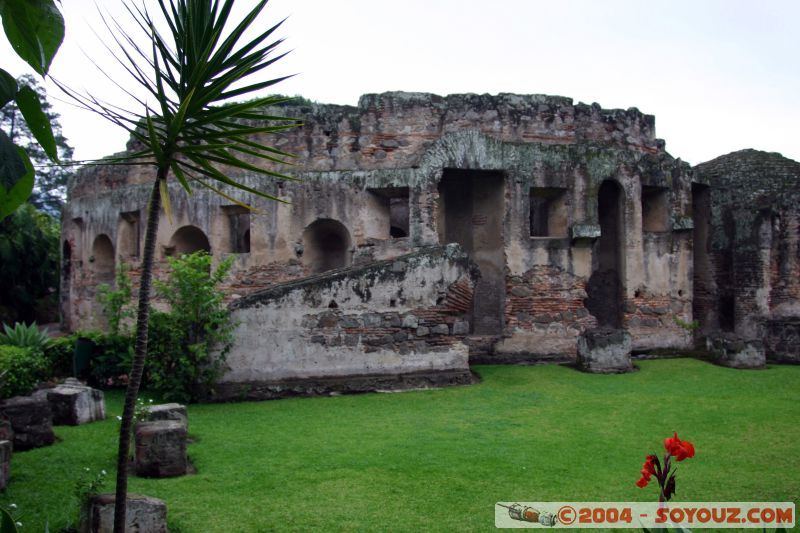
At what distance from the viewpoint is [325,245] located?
14.5 meters

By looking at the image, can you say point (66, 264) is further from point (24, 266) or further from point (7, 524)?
point (7, 524)

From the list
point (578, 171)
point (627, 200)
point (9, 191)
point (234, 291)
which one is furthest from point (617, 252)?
point (9, 191)

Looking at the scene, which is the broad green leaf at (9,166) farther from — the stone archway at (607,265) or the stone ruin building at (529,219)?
the stone archway at (607,265)

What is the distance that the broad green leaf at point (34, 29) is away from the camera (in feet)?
5.13

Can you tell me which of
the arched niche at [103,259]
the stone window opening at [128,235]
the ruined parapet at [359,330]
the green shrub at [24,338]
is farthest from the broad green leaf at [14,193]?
the arched niche at [103,259]

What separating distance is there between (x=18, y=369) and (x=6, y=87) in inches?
291

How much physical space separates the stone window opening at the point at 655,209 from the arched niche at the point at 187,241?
33.6ft

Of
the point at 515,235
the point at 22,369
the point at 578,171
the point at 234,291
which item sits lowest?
the point at 22,369

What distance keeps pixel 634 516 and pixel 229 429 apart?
452 centimetres

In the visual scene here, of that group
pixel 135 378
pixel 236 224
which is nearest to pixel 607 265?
pixel 236 224

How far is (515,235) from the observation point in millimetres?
12547

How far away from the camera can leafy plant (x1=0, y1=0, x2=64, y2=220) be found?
1.55 metres

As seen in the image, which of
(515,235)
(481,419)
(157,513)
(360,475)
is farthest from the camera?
(515,235)

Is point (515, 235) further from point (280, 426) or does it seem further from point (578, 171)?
point (280, 426)
